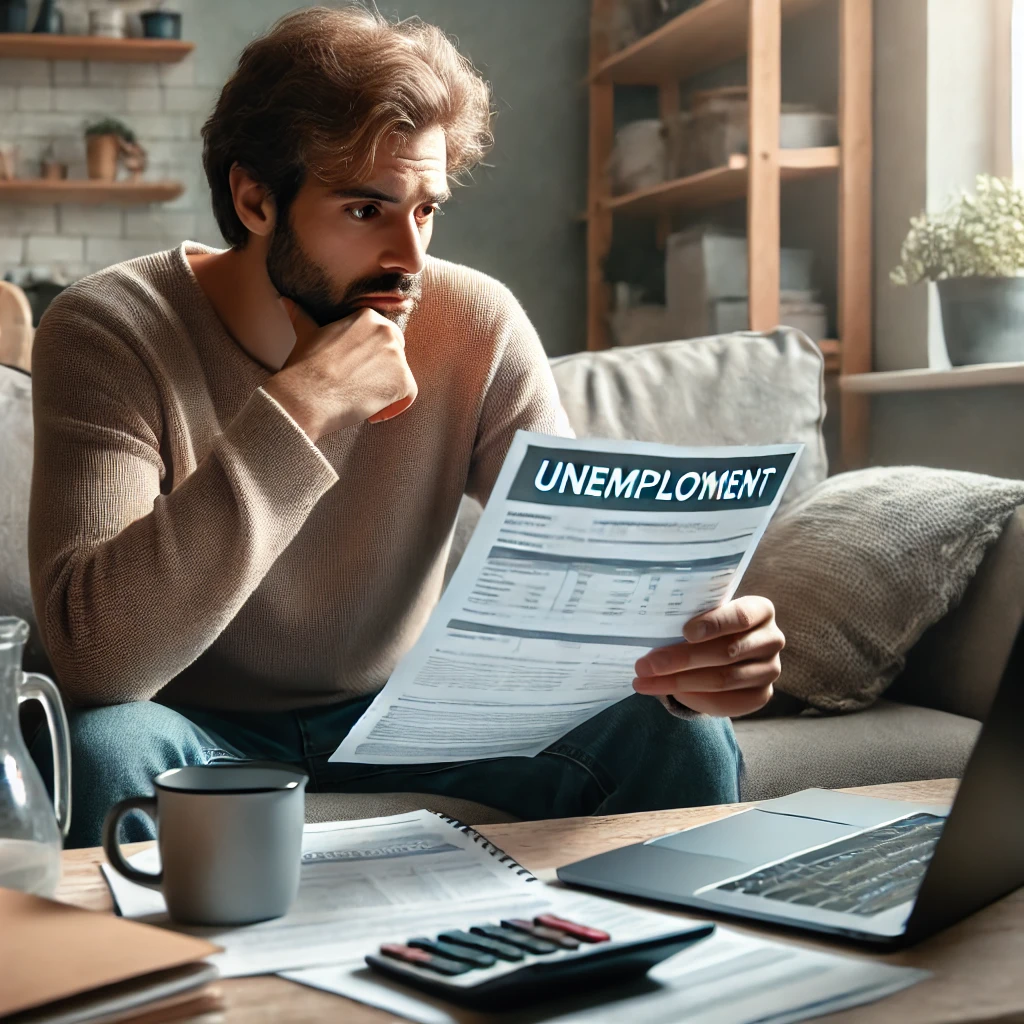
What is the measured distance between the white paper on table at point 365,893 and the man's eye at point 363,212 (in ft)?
2.19

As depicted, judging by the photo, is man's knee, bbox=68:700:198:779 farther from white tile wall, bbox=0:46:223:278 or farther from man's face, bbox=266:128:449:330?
white tile wall, bbox=0:46:223:278

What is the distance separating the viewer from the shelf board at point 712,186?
284 cm

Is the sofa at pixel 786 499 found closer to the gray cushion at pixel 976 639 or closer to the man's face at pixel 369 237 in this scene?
the gray cushion at pixel 976 639

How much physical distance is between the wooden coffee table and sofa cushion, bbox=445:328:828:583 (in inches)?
42.2

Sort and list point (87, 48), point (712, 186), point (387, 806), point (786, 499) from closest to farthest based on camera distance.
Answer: point (387, 806) → point (786, 499) → point (712, 186) → point (87, 48)

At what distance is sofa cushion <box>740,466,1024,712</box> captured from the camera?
155 cm

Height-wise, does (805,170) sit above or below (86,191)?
below

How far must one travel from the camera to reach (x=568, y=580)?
30.3 inches

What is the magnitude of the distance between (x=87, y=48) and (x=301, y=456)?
3322mm

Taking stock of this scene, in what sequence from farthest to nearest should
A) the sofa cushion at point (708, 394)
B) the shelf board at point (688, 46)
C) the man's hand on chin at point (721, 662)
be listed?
the shelf board at point (688, 46) < the sofa cushion at point (708, 394) < the man's hand on chin at point (721, 662)

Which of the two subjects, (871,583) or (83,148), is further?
(83,148)

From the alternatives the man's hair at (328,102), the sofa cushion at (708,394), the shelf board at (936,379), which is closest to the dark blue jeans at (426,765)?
the man's hair at (328,102)

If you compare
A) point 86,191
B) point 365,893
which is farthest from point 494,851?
point 86,191

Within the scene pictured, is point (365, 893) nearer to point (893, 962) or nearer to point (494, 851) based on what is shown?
point (494, 851)
